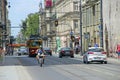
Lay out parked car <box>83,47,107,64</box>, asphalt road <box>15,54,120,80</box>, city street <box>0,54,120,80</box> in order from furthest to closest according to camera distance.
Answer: parked car <box>83,47,107,64</box> < city street <box>0,54,120,80</box> < asphalt road <box>15,54,120,80</box>

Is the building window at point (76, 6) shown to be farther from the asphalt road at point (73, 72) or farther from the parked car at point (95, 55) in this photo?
the asphalt road at point (73, 72)

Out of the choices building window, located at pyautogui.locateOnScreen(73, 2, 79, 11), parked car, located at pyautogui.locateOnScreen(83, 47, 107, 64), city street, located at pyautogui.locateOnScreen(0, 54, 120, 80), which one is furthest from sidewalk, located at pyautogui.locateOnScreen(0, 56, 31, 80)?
building window, located at pyautogui.locateOnScreen(73, 2, 79, 11)

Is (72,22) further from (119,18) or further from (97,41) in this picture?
(119,18)

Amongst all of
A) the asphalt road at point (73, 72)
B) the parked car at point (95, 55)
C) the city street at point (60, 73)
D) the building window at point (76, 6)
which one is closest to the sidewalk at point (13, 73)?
the city street at point (60, 73)

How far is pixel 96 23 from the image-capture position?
81875mm

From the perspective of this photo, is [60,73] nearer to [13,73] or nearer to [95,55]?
[13,73]

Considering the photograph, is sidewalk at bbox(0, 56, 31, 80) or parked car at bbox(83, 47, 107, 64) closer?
sidewalk at bbox(0, 56, 31, 80)

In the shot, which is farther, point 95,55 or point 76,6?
point 76,6

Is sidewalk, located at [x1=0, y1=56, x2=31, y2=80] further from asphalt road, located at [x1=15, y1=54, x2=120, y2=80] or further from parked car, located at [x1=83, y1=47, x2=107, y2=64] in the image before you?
parked car, located at [x1=83, y1=47, x2=107, y2=64]

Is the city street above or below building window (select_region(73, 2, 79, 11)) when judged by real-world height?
below

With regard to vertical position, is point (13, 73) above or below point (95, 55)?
below

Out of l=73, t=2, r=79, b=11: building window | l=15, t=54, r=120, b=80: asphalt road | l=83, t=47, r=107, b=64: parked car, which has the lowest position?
l=15, t=54, r=120, b=80: asphalt road

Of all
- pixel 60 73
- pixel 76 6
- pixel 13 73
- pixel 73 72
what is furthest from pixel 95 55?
pixel 76 6

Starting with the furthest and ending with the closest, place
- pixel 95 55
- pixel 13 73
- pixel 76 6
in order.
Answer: pixel 76 6, pixel 95 55, pixel 13 73
